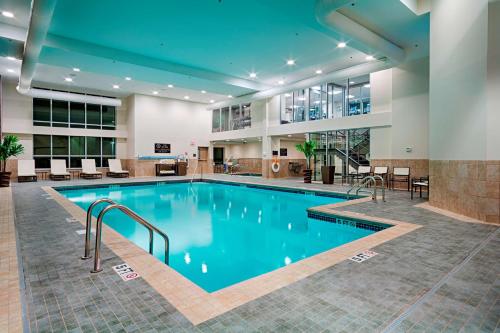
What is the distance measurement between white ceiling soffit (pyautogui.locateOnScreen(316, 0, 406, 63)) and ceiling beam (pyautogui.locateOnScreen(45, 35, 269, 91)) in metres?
4.78

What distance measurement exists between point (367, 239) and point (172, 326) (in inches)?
101

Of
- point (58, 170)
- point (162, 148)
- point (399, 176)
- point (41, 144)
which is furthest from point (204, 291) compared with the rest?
point (41, 144)

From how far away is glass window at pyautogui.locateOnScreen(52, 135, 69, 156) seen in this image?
12.8 m

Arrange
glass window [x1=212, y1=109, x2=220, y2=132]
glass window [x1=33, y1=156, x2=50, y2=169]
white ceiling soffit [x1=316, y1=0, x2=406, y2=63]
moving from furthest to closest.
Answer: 1. glass window [x1=212, y1=109, x2=220, y2=132]
2. glass window [x1=33, y1=156, x2=50, y2=169]
3. white ceiling soffit [x1=316, y1=0, x2=406, y2=63]

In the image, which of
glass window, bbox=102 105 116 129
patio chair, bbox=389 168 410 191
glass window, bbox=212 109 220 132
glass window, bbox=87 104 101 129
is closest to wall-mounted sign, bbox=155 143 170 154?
glass window, bbox=102 105 116 129

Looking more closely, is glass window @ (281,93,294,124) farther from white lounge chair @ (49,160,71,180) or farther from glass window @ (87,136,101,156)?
white lounge chair @ (49,160,71,180)

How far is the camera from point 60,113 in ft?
42.0

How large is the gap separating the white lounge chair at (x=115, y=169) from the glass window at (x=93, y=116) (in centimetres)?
201

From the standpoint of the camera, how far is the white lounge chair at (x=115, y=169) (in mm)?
13185

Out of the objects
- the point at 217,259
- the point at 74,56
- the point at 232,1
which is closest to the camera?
the point at 217,259

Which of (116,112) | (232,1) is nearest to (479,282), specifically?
(232,1)

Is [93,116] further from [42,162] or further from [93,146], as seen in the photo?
[42,162]

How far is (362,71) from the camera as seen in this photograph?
8.55 m

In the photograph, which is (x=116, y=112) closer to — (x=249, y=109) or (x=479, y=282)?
(x=249, y=109)
